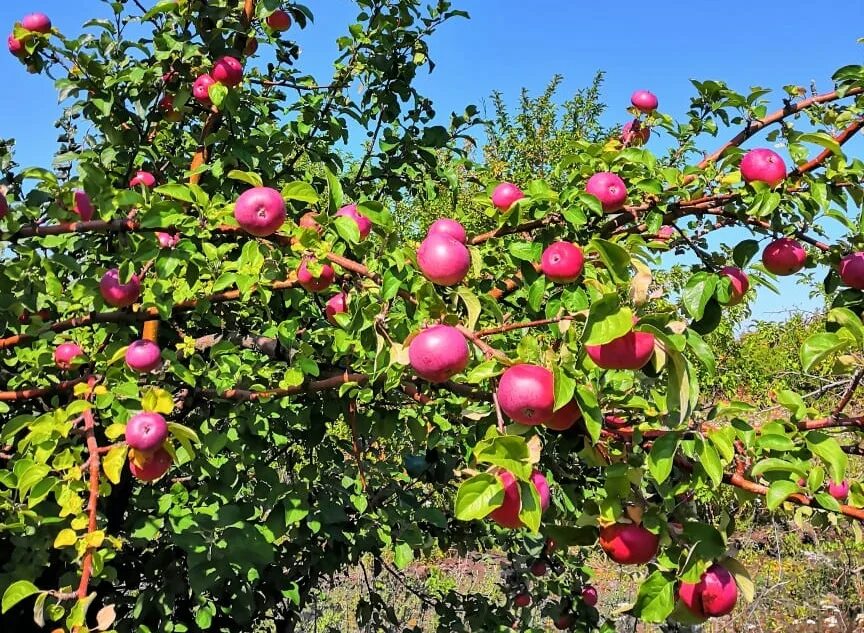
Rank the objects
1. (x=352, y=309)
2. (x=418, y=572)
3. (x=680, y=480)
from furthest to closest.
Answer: (x=418, y=572) < (x=352, y=309) < (x=680, y=480)

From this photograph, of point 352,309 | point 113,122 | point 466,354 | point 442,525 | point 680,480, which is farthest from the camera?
point 442,525

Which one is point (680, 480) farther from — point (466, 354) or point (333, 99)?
point (333, 99)

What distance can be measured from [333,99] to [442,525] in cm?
148

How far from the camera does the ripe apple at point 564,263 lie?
51.2 inches

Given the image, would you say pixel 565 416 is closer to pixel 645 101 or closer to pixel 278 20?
pixel 645 101

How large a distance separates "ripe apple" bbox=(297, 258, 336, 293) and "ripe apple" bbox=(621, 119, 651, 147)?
1094 millimetres

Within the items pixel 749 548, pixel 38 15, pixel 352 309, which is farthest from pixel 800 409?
pixel 749 548

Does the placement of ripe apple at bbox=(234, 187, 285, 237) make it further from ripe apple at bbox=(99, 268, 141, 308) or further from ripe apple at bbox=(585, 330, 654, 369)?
ripe apple at bbox=(585, 330, 654, 369)

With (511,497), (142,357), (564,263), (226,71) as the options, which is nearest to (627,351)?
(511,497)

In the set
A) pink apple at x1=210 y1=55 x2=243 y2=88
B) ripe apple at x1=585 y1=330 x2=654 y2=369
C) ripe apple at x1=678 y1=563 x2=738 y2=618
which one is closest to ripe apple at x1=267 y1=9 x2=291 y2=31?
pink apple at x1=210 y1=55 x2=243 y2=88

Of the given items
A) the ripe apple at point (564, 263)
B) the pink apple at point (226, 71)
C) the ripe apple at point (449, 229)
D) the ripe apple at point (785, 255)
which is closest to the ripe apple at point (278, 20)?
the pink apple at point (226, 71)

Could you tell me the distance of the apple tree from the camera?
105cm

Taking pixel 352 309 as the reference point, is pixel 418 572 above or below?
below

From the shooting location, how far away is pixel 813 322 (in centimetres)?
892
